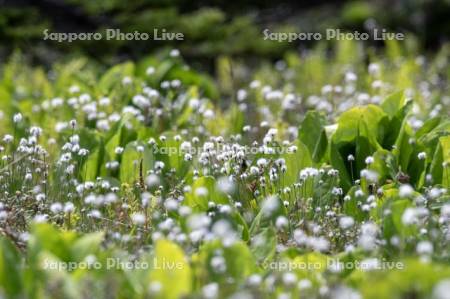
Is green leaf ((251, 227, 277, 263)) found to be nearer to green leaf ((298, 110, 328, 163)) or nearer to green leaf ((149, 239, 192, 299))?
green leaf ((149, 239, 192, 299))

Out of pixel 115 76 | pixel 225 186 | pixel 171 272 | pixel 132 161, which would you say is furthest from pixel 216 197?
pixel 115 76

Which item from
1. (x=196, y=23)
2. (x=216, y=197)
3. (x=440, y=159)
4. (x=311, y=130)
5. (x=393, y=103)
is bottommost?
(x=216, y=197)

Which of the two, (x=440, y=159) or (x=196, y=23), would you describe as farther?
(x=196, y=23)

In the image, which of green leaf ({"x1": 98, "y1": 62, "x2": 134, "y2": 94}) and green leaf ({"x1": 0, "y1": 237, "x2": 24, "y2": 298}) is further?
green leaf ({"x1": 98, "y1": 62, "x2": 134, "y2": 94})

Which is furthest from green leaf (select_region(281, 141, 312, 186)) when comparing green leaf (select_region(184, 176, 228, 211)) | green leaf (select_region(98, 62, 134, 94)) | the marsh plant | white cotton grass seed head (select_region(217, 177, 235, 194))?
green leaf (select_region(98, 62, 134, 94))

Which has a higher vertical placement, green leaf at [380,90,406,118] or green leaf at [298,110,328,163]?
green leaf at [380,90,406,118]

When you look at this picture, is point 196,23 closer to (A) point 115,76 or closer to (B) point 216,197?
(A) point 115,76


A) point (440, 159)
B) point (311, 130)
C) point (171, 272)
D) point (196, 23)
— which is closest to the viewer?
point (171, 272)

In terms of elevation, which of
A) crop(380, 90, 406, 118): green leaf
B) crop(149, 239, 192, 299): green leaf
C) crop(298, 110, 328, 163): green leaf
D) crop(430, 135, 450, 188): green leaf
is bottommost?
crop(149, 239, 192, 299): green leaf

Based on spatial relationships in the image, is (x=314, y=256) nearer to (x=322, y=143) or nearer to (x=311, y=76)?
(x=322, y=143)
